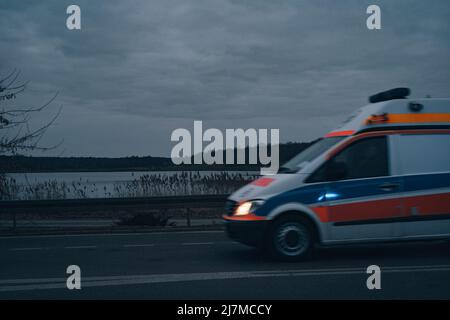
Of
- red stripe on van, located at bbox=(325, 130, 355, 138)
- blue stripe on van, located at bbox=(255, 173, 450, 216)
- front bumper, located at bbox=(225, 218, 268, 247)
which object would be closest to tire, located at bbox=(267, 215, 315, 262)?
front bumper, located at bbox=(225, 218, 268, 247)

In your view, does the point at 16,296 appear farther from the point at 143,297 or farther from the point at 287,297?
the point at 287,297

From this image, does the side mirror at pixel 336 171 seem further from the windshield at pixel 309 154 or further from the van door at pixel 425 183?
the van door at pixel 425 183

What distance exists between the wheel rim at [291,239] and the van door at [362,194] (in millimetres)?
455

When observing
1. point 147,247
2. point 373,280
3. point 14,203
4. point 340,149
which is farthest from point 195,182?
point 373,280

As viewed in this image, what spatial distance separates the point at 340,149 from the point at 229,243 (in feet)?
11.3

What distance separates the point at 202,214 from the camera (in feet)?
60.0

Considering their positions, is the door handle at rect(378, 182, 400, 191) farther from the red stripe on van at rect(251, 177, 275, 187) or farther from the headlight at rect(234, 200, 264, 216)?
the headlight at rect(234, 200, 264, 216)

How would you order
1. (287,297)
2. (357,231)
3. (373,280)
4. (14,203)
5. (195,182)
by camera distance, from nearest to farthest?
(287,297), (373,280), (357,231), (14,203), (195,182)

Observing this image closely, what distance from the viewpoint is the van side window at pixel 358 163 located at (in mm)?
7762

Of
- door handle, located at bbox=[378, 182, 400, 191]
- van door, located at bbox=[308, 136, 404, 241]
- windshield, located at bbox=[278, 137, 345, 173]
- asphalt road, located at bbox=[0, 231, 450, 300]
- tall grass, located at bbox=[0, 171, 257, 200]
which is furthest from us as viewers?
tall grass, located at bbox=[0, 171, 257, 200]

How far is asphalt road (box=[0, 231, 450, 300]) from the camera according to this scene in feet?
19.9

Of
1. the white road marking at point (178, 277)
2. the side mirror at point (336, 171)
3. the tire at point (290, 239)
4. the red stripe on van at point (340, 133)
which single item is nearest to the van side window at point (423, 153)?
the red stripe on van at point (340, 133)

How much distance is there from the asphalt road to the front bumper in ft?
1.29

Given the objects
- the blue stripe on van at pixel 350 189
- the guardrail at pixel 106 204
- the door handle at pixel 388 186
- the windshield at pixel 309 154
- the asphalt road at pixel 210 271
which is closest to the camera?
the asphalt road at pixel 210 271
